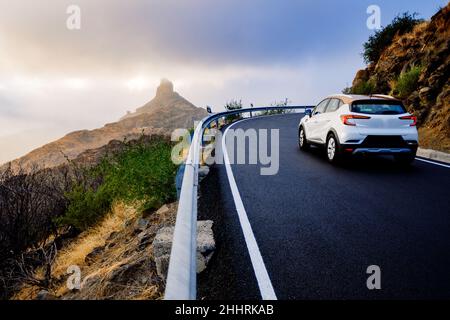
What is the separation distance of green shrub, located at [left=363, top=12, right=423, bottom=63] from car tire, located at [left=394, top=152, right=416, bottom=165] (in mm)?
20130

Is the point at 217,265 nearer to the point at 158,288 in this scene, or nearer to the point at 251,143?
the point at 158,288

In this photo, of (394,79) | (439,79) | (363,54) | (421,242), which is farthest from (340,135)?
(363,54)

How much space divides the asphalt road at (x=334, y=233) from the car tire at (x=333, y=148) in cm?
72

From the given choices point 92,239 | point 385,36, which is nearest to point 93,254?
point 92,239

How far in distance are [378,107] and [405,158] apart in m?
1.56

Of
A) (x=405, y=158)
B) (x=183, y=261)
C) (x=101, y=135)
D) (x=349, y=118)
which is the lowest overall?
(x=183, y=261)

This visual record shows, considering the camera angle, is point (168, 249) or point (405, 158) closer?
point (168, 249)

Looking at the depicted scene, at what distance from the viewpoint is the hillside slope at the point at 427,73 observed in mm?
14680

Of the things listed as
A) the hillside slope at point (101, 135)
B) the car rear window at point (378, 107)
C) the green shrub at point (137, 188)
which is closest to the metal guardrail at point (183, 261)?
the green shrub at point (137, 188)

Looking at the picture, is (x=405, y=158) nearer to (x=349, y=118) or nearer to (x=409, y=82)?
(x=349, y=118)

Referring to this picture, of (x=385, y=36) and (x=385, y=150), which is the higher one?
(x=385, y=36)

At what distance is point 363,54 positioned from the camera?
29.9m

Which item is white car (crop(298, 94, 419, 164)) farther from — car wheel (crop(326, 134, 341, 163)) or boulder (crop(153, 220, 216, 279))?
boulder (crop(153, 220, 216, 279))

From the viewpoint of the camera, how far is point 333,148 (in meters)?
9.93
